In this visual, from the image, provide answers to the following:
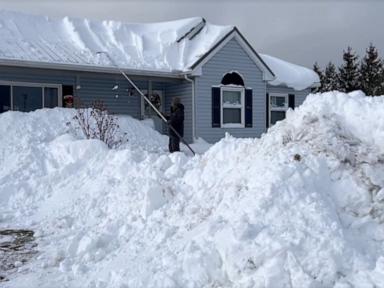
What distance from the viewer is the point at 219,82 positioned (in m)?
17.0

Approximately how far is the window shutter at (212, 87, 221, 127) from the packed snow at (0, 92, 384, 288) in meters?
9.06

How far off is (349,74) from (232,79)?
76.2 feet

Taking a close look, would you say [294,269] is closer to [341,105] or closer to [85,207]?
[341,105]

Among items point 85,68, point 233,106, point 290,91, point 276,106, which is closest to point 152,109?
point 233,106

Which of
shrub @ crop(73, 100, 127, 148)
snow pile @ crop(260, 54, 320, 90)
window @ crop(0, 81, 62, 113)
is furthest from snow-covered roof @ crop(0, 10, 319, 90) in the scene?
shrub @ crop(73, 100, 127, 148)

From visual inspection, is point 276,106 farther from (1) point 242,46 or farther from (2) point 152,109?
(2) point 152,109

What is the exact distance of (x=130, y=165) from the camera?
766 cm

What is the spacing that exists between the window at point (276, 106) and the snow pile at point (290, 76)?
0.55 m

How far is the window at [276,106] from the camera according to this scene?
64.1 ft

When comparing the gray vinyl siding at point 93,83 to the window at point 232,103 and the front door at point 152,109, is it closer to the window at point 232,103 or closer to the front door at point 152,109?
the front door at point 152,109

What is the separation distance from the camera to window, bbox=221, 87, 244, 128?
1720cm

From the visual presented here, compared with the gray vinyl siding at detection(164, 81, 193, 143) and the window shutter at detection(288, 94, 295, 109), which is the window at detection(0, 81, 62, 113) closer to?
the gray vinyl siding at detection(164, 81, 193, 143)

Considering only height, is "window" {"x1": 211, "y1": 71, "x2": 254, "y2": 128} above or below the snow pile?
below

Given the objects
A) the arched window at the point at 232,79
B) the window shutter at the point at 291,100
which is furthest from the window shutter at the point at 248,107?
the window shutter at the point at 291,100
